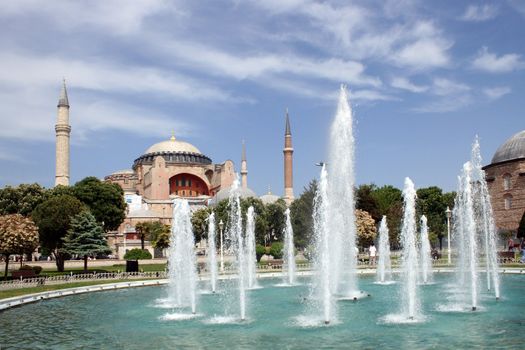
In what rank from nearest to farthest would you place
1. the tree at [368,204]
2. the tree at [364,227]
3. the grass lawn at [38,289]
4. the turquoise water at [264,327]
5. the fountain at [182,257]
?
the turquoise water at [264,327]
the fountain at [182,257]
the grass lawn at [38,289]
the tree at [364,227]
the tree at [368,204]

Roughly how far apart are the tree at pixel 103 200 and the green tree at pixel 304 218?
15044mm

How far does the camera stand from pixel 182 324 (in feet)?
41.7

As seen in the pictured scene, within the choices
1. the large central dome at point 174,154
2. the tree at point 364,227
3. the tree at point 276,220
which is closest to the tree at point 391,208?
the tree at point 364,227

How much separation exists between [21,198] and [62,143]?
18522 millimetres

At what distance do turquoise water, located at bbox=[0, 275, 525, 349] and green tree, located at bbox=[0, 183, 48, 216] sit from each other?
33.3 meters

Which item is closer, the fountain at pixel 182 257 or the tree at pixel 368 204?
the fountain at pixel 182 257

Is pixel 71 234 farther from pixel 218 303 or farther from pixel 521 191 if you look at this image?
pixel 521 191

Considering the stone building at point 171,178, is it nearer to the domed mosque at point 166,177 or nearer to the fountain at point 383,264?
the domed mosque at point 166,177

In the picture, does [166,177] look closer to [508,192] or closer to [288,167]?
[288,167]

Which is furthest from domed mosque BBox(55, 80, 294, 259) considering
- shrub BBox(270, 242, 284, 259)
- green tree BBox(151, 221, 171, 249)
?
shrub BBox(270, 242, 284, 259)

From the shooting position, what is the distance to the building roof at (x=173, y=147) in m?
86.5

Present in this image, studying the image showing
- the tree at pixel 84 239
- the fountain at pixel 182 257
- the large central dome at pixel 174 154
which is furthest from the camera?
the large central dome at pixel 174 154

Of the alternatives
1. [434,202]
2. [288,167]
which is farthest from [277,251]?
[288,167]

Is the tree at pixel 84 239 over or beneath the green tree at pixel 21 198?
beneath
